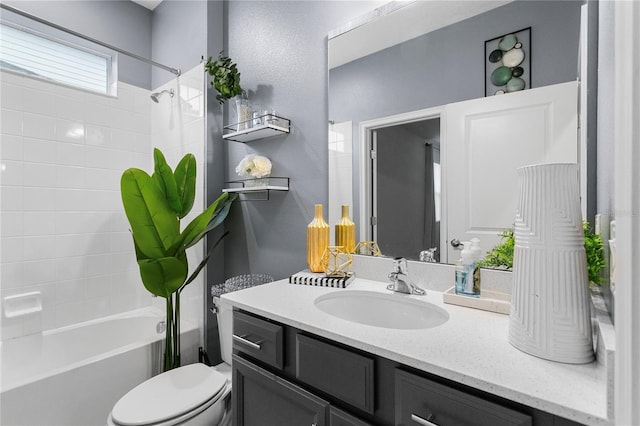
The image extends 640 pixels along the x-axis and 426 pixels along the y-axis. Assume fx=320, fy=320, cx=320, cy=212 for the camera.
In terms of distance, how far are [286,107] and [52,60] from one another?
1832 millimetres

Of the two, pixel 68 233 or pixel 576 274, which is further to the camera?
pixel 68 233

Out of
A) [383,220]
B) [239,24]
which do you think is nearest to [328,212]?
[383,220]

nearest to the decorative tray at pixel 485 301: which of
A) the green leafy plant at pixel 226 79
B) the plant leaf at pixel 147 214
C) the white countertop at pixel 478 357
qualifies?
the white countertop at pixel 478 357

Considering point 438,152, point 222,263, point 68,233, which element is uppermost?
point 438,152

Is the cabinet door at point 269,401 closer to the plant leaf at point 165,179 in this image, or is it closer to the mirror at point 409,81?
the mirror at point 409,81

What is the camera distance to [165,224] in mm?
1735

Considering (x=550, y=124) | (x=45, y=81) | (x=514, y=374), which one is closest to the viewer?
(x=514, y=374)

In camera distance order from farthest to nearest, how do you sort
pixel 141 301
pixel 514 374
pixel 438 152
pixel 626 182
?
1. pixel 141 301
2. pixel 438 152
3. pixel 514 374
4. pixel 626 182

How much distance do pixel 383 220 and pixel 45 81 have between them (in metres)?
2.40

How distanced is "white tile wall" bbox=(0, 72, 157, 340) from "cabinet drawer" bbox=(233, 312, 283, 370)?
1766 mm

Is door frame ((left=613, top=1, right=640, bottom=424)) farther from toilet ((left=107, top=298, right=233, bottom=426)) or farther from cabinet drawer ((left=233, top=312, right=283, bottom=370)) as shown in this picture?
toilet ((left=107, top=298, right=233, bottom=426))

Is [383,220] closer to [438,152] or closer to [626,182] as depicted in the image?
[438,152]

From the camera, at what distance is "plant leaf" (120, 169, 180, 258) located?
1.66 meters

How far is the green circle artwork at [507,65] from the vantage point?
1.10m
